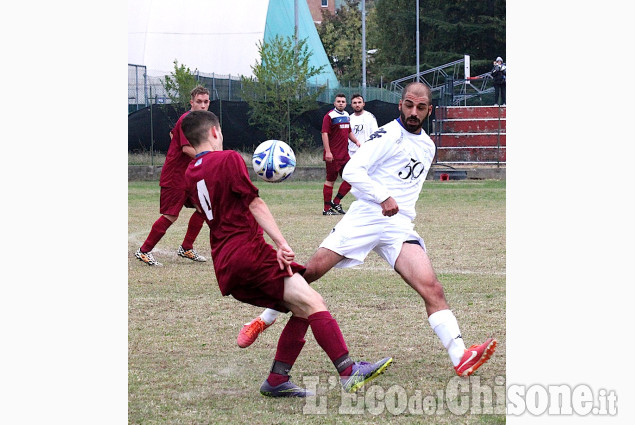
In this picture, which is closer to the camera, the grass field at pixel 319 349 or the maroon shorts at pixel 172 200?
the grass field at pixel 319 349

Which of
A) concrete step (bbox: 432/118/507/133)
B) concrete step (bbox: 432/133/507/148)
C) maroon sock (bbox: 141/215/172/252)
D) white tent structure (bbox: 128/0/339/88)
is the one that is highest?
white tent structure (bbox: 128/0/339/88)

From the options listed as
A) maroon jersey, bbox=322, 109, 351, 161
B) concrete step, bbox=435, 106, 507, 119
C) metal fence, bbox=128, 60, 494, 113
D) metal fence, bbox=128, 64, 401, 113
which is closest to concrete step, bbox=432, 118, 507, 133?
concrete step, bbox=435, 106, 507, 119

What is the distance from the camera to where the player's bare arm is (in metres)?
4.98

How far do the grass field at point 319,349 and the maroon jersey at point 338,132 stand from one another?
543cm

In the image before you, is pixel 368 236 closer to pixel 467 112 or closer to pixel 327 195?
pixel 327 195

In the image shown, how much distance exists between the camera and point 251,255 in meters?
5.07

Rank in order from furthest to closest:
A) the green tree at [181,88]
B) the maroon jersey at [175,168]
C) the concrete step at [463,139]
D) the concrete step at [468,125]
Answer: the concrete step at [468,125] < the concrete step at [463,139] < the green tree at [181,88] < the maroon jersey at [175,168]

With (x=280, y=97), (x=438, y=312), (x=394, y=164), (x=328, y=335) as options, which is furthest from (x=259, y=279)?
(x=280, y=97)

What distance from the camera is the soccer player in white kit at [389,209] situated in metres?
5.74

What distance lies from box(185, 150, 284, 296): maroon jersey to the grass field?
691 mm

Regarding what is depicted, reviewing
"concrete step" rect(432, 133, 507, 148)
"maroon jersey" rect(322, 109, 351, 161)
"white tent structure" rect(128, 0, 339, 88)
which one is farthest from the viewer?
"white tent structure" rect(128, 0, 339, 88)

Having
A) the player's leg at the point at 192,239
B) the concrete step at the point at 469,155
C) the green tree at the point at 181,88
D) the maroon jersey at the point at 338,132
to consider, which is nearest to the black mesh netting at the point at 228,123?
the green tree at the point at 181,88

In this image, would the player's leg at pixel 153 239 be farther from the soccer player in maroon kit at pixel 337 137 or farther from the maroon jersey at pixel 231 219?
the soccer player in maroon kit at pixel 337 137

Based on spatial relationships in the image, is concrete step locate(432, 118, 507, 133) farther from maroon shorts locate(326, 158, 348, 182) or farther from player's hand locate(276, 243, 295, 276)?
player's hand locate(276, 243, 295, 276)
